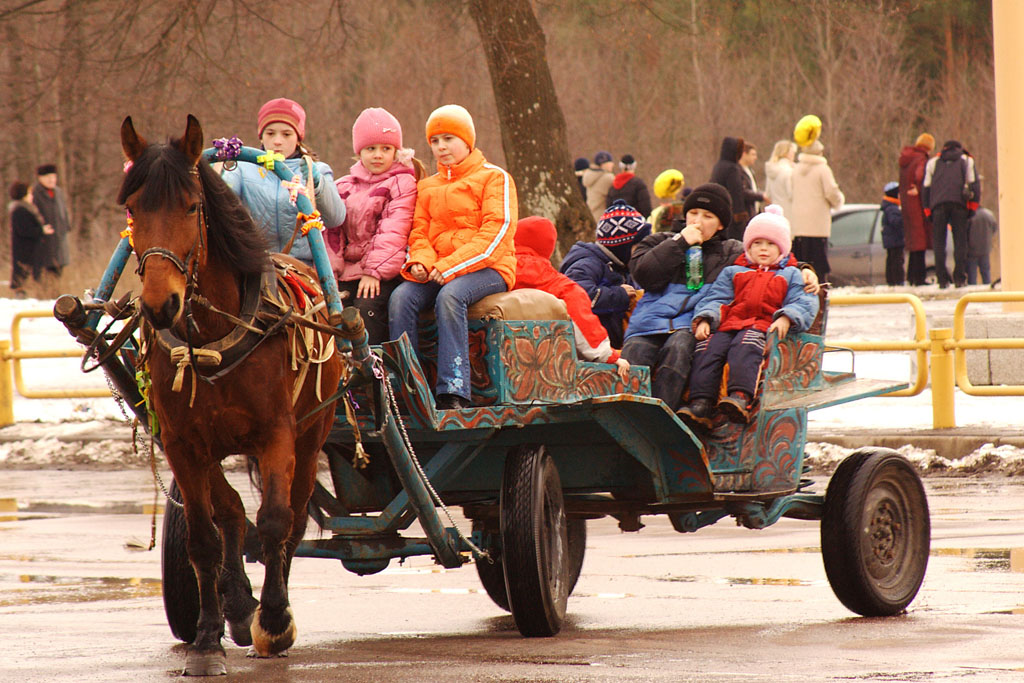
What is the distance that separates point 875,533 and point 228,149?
3419 mm

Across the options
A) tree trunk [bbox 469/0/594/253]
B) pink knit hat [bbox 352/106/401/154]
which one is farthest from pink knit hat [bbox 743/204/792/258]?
tree trunk [bbox 469/0/594/253]

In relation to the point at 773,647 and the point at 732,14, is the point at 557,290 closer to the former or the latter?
the point at 773,647

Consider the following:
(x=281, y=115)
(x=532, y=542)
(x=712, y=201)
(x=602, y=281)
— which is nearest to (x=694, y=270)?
(x=712, y=201)

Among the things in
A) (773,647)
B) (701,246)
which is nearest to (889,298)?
(701,246)

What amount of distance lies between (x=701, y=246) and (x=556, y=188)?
959 cm

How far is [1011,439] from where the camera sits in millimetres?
13680

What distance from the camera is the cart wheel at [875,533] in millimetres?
7812

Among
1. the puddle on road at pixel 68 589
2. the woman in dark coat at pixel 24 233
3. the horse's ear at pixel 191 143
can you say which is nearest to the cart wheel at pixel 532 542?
the horse's ear at pixel 191 143

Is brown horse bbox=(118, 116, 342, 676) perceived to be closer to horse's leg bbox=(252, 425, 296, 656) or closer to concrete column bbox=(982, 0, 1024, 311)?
horse's leg bbox=(252, 425, 296, 656)

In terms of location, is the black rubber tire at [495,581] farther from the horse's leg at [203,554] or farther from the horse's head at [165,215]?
the horse's head at [165,215]

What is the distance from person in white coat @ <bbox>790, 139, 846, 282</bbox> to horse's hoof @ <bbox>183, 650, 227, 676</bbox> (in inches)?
636

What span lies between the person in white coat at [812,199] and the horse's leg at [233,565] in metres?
15.6

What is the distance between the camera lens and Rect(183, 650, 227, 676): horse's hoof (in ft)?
20.9

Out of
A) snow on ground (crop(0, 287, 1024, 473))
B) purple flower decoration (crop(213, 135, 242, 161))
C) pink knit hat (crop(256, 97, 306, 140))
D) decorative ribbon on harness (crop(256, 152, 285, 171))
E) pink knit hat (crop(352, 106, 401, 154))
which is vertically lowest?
snow on ground (crop(0, 287, 1024, 473))
